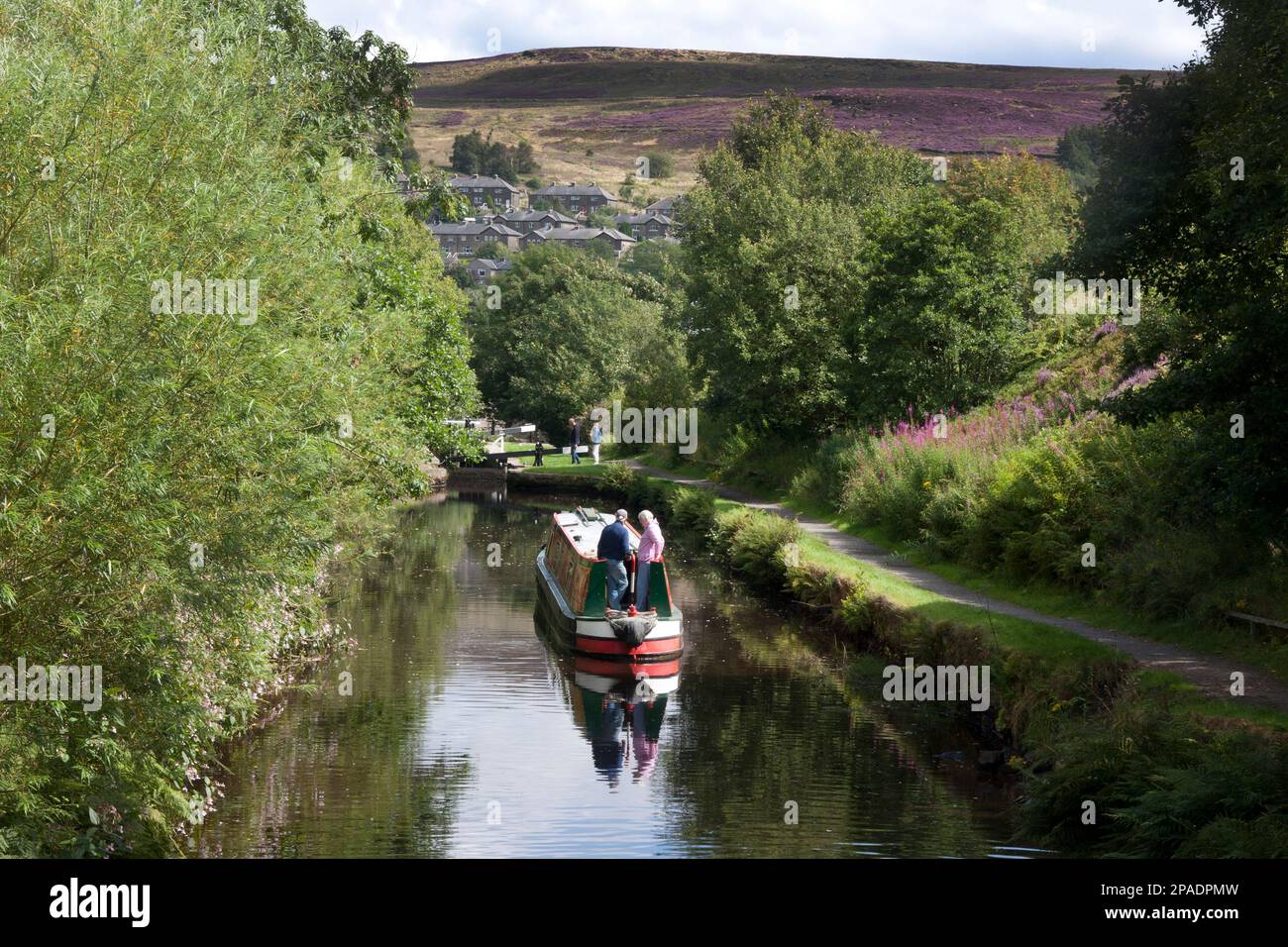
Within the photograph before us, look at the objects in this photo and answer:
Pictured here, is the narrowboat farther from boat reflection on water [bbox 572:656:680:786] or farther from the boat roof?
boat reflection on water [bbox 572:656:680:786]

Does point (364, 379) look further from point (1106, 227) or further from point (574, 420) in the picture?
point (574, 420)

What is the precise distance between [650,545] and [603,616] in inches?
50.2

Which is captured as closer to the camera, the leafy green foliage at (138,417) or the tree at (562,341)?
the leafy green foliage at (138,417)

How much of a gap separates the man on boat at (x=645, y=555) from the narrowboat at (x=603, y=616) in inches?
4.4

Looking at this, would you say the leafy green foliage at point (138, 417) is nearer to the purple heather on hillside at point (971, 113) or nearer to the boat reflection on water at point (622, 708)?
the boat reflection on water at point (622, 708)

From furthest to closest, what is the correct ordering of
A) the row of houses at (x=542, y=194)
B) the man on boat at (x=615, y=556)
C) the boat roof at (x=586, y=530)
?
the row of houses at (x=542, y=194) < the boat roof at (x=586, y=530) < the man on boat at (x=615, y=556)

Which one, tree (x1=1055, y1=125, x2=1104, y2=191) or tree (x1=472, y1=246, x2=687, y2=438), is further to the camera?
tree (x1=1055, y1=125, x2=1104, y2=191)

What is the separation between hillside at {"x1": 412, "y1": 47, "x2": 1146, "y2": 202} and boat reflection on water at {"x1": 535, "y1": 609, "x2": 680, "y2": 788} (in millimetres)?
9350

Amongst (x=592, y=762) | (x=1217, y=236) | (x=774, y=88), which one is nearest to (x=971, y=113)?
(x=774, y=88)

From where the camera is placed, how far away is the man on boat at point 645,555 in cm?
2061

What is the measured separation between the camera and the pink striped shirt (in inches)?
811

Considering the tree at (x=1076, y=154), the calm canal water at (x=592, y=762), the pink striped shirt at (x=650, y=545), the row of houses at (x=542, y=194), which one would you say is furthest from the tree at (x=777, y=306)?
the row of houses at (x=542, y=194)

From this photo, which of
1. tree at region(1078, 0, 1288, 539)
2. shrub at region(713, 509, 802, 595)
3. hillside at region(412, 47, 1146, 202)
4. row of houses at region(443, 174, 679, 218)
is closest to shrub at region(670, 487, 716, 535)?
shrub at region(713, 509, 802, 595)
